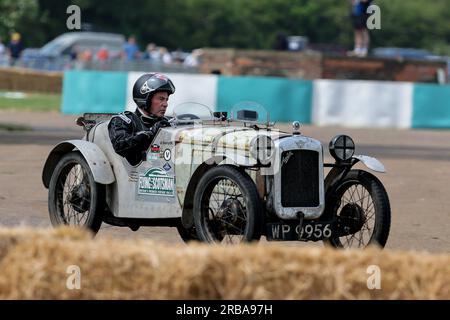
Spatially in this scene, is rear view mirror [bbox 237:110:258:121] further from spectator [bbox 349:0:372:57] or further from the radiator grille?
spectator [bbox 349:0:372:57]

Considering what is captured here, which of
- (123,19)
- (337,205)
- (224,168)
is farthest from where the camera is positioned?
(123,19)

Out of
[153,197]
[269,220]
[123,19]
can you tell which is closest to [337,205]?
[269,220]

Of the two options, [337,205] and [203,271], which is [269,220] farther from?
[203,271]

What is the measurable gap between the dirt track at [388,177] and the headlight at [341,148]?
2.97ft

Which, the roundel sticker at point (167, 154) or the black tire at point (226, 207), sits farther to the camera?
the roundel sticker at point (167, 154)

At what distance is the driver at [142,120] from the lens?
335 inches

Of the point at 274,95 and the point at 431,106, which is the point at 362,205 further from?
the point at 431,106

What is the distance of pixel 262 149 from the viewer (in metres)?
7.72

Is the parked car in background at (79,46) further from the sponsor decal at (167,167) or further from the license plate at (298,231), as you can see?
the license plate at (298,231)

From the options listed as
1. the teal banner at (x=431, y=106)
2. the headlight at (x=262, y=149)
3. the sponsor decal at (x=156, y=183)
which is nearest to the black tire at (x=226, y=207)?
the headlight at (x=262, y=149)

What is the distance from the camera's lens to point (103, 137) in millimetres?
8844

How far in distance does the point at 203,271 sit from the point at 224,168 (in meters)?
2.49

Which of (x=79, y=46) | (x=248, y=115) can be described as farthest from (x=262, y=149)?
(x=79, y=46)

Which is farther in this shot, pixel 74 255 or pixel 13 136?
pixel 13 136
